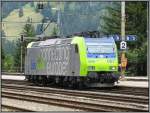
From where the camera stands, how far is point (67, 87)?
31.1 m

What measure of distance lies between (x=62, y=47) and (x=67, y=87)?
85.1 inches

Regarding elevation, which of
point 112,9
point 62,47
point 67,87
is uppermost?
point 112,9

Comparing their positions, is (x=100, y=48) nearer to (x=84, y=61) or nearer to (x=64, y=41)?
(x=84, y=61)

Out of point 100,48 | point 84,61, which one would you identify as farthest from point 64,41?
point 84,61

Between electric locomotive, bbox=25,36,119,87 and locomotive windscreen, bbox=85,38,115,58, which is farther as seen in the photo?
locomotive windscreen, bbox=85,38,115,58

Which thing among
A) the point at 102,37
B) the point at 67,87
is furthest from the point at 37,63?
the point at 102,37

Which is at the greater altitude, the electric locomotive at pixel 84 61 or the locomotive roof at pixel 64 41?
the locomotive roof at pixel 64 41

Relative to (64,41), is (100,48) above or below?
below

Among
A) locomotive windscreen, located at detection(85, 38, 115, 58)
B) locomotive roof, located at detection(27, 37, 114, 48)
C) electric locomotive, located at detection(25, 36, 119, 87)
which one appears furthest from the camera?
locomotive roof, located at detection(27, 37, 114, 48)

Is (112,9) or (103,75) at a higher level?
(112,9)

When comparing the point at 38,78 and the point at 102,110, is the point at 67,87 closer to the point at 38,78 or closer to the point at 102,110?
the point at 38,78

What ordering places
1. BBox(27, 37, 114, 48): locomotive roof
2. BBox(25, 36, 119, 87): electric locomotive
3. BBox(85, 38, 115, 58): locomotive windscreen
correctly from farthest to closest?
BBox(27, 37, 114, 48): locomotive roof → BBox(85, 38, 115, 58): locomotive windscreen → BBox(25, 36, 119, 87): electric locomotive

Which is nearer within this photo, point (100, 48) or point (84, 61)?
point (84, 61)

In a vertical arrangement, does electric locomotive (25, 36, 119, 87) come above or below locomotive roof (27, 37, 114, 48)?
below
